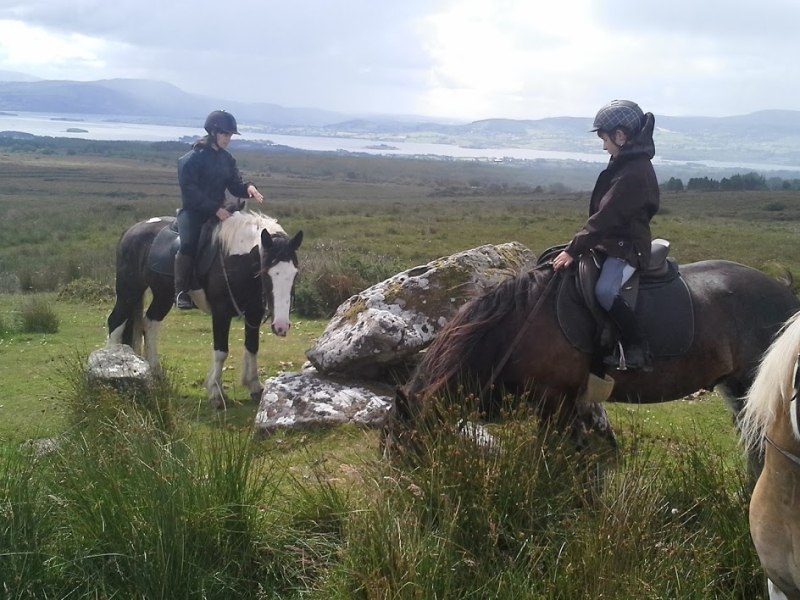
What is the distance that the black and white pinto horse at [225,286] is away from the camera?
8.23 m

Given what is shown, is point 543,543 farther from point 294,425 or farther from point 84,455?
point 294,425

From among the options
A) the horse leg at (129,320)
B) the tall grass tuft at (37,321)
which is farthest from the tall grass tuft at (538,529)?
the tall grass tuft at (37,321)

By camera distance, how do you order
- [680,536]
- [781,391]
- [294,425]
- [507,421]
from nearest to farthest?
[781,391]
[680,536]
[507,421]
[294,425]

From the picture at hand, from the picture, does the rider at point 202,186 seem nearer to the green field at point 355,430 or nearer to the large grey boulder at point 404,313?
the green field at point 355,430

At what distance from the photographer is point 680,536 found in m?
3.73

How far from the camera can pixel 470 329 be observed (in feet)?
17.5

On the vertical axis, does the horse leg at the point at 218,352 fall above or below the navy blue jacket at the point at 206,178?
below

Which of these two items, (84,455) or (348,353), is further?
(348,353)

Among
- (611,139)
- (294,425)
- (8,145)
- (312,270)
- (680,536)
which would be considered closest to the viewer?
(680,536)

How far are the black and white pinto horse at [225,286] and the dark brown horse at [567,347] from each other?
3235mm

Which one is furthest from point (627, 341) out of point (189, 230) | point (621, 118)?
point (189, 230)

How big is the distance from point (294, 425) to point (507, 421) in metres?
3.48

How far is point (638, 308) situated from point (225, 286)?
5290mm

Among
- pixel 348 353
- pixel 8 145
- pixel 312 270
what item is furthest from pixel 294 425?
pixel 8 145
